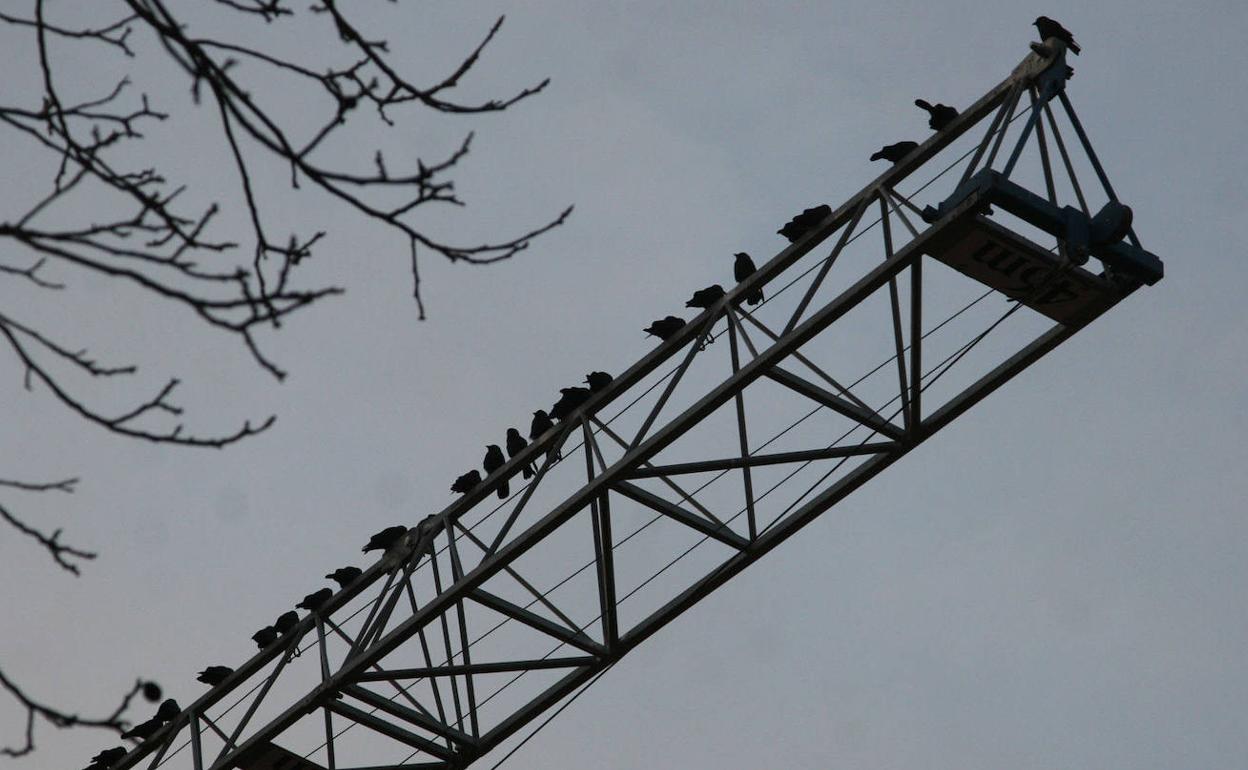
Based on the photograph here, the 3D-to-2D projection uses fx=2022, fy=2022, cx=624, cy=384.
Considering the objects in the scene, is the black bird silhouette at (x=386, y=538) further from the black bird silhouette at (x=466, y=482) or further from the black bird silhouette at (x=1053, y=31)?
the black bird silhouette at (x=1053, y=31)

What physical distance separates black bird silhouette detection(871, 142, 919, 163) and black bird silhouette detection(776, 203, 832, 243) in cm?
52

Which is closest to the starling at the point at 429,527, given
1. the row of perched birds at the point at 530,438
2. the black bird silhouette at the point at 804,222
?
the row of perched birds at the point at 530,438

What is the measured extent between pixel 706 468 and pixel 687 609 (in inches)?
43.4

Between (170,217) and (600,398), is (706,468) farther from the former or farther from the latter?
(170,217)

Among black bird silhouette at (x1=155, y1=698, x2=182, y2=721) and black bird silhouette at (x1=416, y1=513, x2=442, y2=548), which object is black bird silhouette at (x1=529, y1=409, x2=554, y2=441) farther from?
black bird silhouette at (x1=155, y1=698, x2=182, y2=721)

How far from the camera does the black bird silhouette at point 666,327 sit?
14.3 meters

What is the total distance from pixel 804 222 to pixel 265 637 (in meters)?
5.59

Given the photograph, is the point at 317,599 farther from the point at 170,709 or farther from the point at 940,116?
the point at 940,116

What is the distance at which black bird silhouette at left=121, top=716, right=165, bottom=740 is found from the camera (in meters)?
16.3

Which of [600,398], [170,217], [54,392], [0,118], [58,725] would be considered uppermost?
[600,398]

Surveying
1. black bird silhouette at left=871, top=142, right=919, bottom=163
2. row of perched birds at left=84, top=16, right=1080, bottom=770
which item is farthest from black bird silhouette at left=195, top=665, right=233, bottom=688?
black bird silhouette at left=871, top=142, right=919, bottom=163

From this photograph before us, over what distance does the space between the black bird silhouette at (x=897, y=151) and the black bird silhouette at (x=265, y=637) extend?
6174 millimetres

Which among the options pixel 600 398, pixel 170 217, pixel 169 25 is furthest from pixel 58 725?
pixel 600 398

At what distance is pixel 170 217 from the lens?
5.92m
